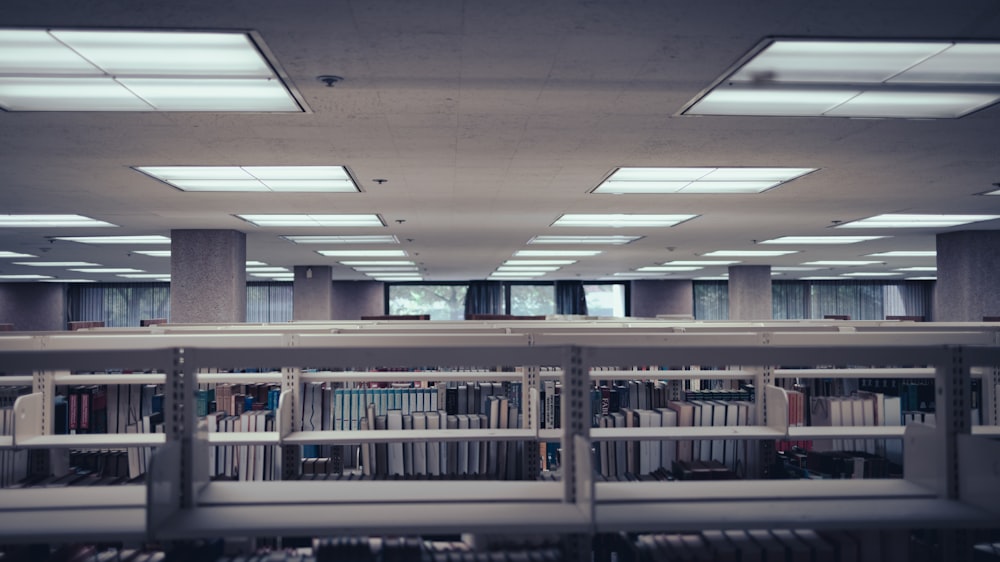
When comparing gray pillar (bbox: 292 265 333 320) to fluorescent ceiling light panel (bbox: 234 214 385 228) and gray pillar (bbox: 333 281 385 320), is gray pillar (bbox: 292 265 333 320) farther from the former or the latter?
fluorescent ceiling light panel (bbox: 234 214 385 228)

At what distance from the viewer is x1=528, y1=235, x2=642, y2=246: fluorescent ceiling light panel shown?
9.08 metres

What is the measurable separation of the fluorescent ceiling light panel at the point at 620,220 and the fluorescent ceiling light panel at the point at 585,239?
1197 millimetres

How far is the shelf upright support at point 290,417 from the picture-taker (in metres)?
3.00

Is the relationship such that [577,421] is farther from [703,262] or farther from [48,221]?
[703,262]

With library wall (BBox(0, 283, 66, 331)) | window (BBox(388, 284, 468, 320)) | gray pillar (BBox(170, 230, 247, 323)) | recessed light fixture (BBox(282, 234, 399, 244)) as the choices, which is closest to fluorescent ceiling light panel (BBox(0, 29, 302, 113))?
gray pillar (BBox(170, 230, 247, 323))

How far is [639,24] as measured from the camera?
2.32m

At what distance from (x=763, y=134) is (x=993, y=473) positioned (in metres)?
2.59

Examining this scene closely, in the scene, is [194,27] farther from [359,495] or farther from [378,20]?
[359,495]

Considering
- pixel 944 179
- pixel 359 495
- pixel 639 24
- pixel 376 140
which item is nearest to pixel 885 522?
pixel 359 495

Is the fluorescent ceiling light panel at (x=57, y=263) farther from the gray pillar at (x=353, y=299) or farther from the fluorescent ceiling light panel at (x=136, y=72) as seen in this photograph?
the fluorescent ceiling light panel at (x=136, y=72)

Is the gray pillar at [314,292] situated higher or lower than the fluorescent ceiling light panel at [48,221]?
lower

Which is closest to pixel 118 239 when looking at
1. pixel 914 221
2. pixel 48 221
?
pixel 48 221

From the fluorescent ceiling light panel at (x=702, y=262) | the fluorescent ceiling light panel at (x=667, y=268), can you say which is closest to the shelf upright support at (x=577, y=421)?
the fluorescent ceiling light panel at (x=702, y=262)

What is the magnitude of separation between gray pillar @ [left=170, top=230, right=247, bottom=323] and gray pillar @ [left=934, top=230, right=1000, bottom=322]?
8.95m
